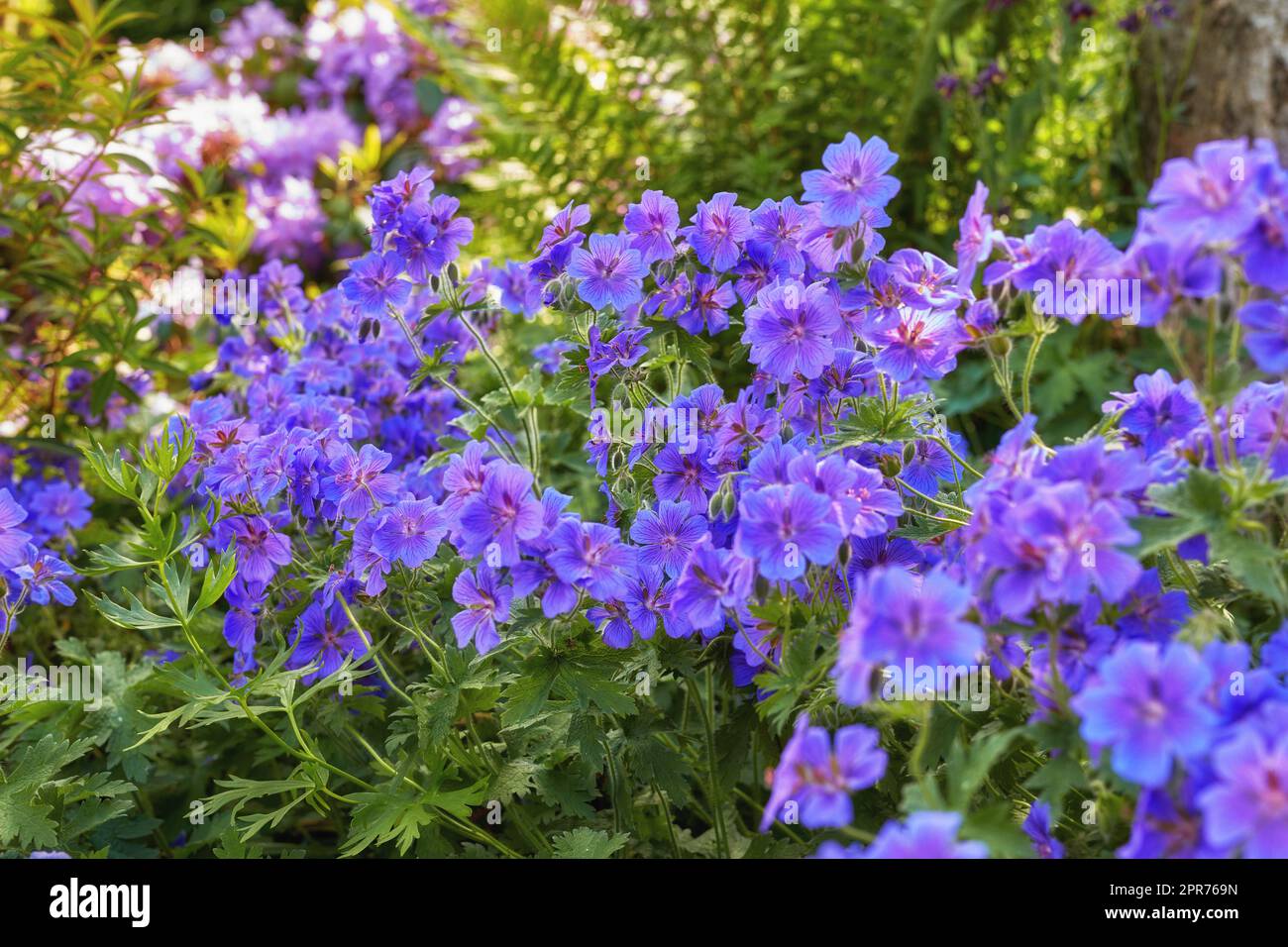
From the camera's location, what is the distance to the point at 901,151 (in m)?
3.16

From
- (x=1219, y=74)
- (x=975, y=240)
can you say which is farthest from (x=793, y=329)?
(x=1219, y=74)

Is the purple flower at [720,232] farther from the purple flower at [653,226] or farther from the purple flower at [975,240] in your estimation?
the purple flower at [975,240]

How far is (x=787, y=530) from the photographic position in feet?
3.81

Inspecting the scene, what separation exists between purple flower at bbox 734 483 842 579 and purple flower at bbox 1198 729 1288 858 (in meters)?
0.39

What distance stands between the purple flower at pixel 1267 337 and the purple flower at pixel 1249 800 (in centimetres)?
33

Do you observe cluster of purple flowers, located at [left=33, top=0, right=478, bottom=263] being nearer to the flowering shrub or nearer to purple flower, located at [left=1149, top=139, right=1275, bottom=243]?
the flowering shrub

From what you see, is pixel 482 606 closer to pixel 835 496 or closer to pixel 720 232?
pixel 835 496

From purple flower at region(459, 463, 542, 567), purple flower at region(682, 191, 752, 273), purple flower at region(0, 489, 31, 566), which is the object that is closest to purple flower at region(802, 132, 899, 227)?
purple flower at region(682, 191, 752, 273)

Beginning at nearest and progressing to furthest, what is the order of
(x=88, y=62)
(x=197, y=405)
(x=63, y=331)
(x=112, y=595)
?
1. (x=197, y=405)
2. (x=112, y=595)
3. (x=88, y=62)
4. (x=63, y=331)

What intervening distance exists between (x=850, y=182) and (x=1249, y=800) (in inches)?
31.9

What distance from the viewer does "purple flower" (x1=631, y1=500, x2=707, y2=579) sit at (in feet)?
4.54
